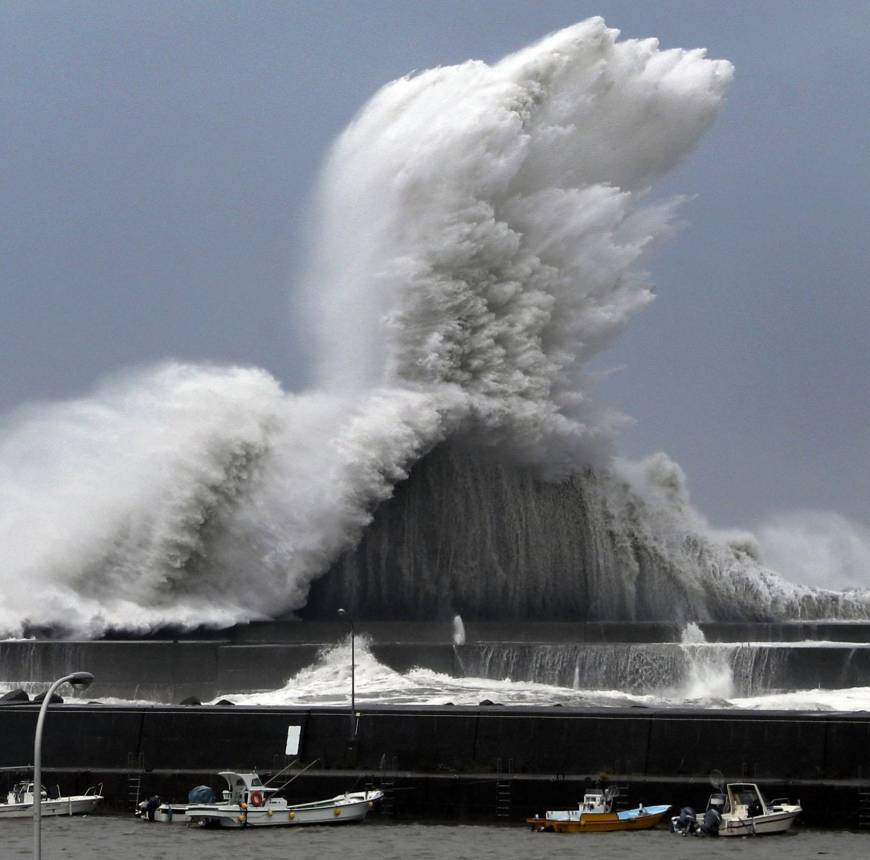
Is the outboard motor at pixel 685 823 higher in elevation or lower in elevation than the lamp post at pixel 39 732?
lower

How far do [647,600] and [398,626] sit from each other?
6.47m

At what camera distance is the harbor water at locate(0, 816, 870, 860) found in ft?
72.9

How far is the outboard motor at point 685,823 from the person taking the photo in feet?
77.2

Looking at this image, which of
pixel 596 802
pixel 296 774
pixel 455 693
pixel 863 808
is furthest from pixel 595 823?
pixel 455 693

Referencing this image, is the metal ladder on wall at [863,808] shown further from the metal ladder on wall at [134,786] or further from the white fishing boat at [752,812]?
the metal ladder on wall at [134,786]

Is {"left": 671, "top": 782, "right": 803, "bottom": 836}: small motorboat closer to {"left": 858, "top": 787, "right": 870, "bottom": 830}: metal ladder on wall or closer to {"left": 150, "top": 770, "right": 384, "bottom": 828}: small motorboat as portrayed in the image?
{"left": 858, "top": 787, "right": 870, "bottom": 830}: metal ladder on wall

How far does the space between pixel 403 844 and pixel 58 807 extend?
223 inches

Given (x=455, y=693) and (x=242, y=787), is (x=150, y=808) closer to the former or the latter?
(x=242, y=787)

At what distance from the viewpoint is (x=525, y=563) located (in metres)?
38.9

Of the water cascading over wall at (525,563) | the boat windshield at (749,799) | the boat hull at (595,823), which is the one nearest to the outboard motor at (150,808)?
the boat hull at (595,823)

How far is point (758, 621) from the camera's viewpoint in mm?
38531

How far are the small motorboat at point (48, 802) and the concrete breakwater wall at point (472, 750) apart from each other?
359 millimetres

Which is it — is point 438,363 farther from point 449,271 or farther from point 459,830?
point 459,830

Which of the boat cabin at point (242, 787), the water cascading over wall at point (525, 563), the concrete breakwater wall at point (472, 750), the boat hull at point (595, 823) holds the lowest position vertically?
the boat hull at point (595, 823)
